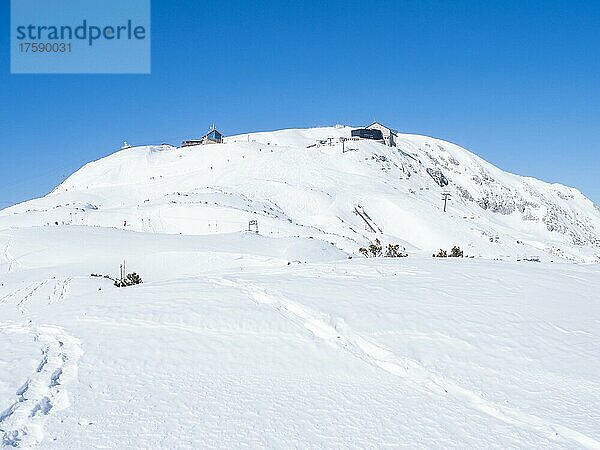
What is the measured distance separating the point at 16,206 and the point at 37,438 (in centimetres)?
5616

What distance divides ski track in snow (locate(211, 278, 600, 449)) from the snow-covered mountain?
21.4 metres

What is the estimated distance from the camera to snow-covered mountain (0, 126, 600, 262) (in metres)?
40.8

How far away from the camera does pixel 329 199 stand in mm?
53531

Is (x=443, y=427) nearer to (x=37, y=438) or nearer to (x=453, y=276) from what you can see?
(x=37, y=438)

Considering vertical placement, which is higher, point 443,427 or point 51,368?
point 51,368

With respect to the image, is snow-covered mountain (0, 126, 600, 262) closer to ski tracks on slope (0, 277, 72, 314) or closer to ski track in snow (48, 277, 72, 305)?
ski track in snow (48, 277, 72, 305)

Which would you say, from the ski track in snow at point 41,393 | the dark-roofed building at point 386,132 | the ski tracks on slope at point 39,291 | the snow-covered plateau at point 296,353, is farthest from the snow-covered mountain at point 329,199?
the ski track in snow at point 41,393

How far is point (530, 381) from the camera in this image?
27.8 feet

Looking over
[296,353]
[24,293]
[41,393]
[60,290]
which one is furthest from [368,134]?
[41,393]

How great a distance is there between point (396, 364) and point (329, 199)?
147 ft

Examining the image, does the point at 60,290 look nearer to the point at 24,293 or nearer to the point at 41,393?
the point at 24,293

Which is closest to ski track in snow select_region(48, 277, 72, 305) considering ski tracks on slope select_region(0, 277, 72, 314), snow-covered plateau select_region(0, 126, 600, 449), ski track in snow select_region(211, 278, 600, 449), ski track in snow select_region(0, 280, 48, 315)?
ski tracks on slope select_region(0, 277, 72, 314)

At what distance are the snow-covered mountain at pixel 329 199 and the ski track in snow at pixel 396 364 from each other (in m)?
21.4

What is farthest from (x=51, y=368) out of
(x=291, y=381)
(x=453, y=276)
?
(x=453, y=276)
